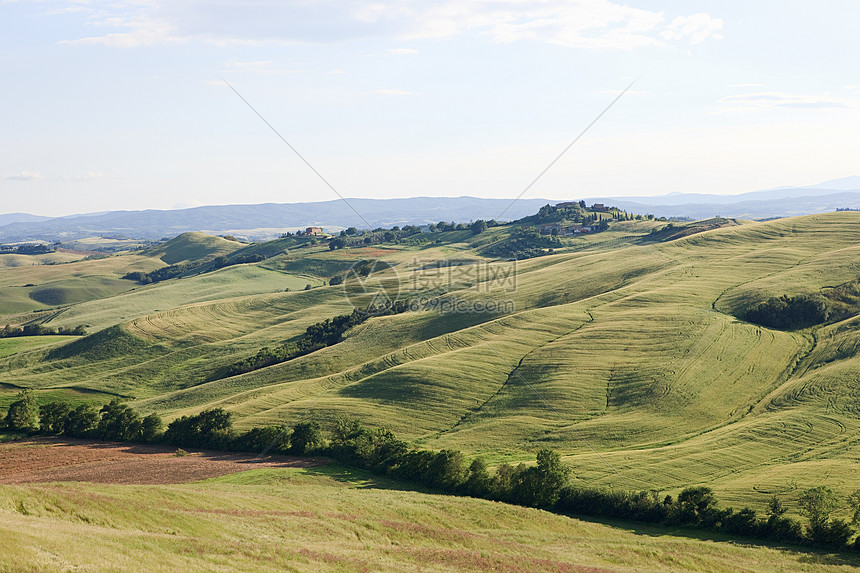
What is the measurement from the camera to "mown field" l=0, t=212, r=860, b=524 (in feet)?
190

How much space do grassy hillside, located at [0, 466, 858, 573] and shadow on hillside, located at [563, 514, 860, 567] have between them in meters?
0.19

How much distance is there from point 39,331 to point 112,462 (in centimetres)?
10580

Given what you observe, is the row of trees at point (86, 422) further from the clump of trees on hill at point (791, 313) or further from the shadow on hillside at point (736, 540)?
the clump of trees on hill at point (791, 313)

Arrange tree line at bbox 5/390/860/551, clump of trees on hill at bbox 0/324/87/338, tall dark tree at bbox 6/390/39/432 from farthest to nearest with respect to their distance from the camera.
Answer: clump of trees on hill at bbox 0/324/87/338 < tall dark tree at bbox 6/390/39/432 < tree line at bbox 5/390/860/551

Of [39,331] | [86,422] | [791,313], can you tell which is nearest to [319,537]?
[86,422]

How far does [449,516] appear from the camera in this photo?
144ft

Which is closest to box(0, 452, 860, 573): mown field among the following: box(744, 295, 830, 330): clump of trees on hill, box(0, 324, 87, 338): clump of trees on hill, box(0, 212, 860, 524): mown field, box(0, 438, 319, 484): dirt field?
box(0, 212, 860, 524): mown field

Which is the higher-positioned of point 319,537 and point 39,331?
point 319,537

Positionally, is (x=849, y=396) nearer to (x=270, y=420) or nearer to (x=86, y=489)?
(x=270, y=420)

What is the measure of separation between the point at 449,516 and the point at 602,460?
19350 mm

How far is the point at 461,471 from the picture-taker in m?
53.6

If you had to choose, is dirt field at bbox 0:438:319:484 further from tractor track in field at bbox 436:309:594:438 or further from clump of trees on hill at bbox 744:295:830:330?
clump of trees on hill at bbox 744:295:830:330

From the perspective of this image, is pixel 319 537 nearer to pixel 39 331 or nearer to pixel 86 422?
pixel 86 422

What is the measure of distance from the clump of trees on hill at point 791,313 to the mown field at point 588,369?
2.21 metres
